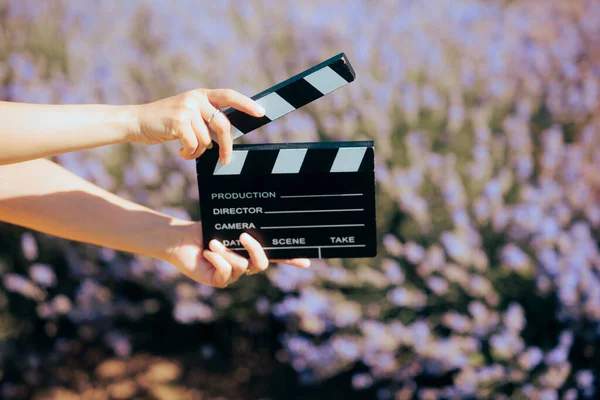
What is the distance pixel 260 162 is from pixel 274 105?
0.17 metres

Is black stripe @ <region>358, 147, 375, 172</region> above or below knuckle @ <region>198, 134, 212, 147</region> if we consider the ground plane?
below

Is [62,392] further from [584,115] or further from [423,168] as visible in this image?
[584,115]

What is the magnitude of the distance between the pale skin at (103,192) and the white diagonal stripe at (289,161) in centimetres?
14

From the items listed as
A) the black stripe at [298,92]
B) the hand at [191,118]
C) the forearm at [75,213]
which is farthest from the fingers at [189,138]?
the forearm at [75,213]

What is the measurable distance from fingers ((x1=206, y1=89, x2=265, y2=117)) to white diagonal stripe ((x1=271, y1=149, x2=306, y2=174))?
156mm

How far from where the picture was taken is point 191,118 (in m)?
1.42

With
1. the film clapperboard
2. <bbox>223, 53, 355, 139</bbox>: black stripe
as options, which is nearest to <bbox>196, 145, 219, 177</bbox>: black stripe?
the film clapperboard

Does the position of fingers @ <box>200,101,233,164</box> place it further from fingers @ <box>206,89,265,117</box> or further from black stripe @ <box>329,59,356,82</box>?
black stripe @ <box>329,59,356,82</box>

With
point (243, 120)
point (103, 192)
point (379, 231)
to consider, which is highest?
point (243, 120)

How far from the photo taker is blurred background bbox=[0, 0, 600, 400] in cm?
250

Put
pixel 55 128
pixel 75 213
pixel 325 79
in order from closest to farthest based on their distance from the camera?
1. pixel 55 128
2. pixel 325 79
3. pixel 75 213

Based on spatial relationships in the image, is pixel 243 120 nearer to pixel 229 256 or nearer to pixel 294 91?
pixel 294 91

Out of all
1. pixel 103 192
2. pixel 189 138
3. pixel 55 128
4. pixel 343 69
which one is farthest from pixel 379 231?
pixel 55 128

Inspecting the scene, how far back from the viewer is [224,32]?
3760 millimetres
